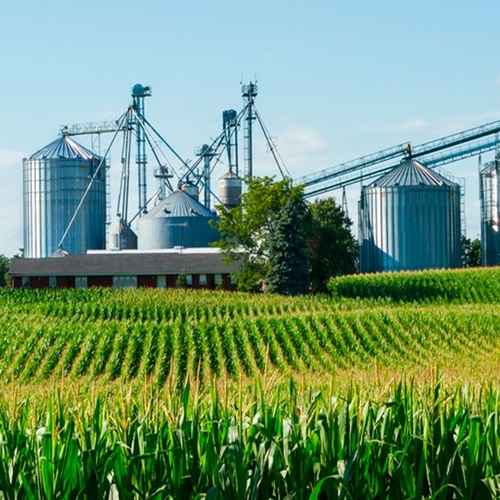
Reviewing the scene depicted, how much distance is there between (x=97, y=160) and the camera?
85.2m

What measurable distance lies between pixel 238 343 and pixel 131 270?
32.4m

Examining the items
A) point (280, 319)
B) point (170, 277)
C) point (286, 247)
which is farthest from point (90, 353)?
point (170, 277)

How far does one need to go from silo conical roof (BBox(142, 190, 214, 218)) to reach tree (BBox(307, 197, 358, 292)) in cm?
1005

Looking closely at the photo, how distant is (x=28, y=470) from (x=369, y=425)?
303cm

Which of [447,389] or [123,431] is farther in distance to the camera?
[447,389]

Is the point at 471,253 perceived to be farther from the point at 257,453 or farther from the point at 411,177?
the point at 257,453

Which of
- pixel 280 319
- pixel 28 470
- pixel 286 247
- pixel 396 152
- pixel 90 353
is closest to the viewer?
pixel 28 470

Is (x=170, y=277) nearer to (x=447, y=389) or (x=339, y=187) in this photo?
(x=339, y=187)

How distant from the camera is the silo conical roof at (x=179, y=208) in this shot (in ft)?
262

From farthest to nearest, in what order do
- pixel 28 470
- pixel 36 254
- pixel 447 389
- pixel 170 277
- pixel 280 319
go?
pixel 36 254 < pixel 170 277 < pixel 280 319 < pixel 447 389 < pixel 28 470

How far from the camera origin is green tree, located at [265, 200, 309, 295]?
55.2 m

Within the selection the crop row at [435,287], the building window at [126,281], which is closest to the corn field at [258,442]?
the crop row at [435,287]

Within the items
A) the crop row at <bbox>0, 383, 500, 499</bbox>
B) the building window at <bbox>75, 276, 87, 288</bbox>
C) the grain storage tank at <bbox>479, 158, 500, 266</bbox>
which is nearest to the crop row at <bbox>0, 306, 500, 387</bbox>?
the crop row at <bbox>0, 383, 500, 499</bbox>

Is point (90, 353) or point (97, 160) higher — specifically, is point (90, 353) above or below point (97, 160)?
below
